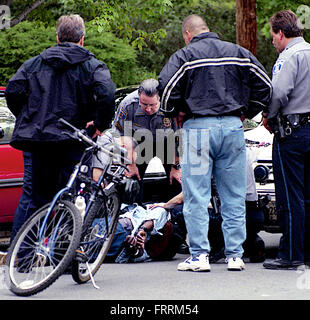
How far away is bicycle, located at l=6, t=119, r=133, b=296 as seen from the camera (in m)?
5.87

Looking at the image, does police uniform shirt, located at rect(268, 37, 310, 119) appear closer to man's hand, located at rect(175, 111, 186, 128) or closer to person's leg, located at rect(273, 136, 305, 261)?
person's leg, located at rect(273, 136, 305, 261)

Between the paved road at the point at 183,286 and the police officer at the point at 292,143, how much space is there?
0.28m

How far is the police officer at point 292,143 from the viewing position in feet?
22.8

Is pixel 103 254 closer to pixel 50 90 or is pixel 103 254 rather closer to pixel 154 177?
pixel 50 90

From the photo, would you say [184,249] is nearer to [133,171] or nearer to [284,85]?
[133,171]

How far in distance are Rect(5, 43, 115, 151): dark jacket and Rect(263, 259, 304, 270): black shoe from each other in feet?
5.88

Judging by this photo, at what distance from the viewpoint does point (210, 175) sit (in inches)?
275

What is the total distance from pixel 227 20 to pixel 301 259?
19.9 meters

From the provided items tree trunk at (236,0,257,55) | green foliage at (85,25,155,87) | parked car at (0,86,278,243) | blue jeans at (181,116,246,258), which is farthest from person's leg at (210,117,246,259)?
green foliage at (85,25,155,87)

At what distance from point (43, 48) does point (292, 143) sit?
9.13 m

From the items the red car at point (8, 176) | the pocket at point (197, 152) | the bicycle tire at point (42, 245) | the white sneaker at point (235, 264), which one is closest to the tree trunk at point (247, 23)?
the red car at point (8, 176)

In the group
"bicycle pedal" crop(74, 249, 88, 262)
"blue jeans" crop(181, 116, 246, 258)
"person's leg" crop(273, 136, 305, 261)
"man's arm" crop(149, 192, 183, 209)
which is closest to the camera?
"bicycle pedal" crop(74, 249, 88, 262)

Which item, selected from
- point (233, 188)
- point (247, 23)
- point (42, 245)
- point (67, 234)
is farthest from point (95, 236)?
point (247, 23)

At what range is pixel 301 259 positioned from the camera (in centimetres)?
702
